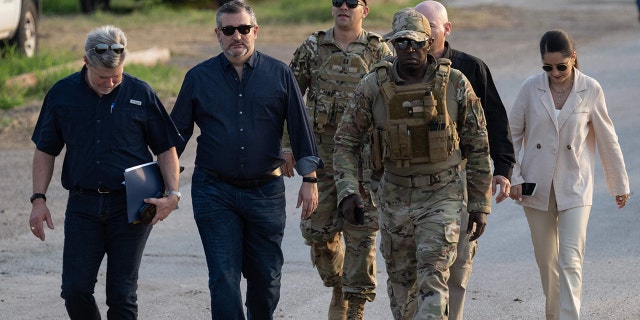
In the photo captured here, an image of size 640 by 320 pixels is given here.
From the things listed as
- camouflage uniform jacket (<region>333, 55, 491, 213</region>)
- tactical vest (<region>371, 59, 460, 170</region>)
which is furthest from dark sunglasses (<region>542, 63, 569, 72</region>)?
tactical vest (<region>371, 59, 460, 170</region>)

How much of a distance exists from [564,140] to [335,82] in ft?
4.58

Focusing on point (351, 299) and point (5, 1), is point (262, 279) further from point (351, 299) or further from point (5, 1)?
point (5, 1)

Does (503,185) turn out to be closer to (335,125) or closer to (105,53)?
(335,125)

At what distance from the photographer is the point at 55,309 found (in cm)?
800

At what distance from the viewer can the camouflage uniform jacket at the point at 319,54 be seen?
760 cm

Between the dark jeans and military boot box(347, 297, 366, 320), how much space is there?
5.07 feet

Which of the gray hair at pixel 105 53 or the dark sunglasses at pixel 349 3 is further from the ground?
the dark sunglasses at pixel 349 3

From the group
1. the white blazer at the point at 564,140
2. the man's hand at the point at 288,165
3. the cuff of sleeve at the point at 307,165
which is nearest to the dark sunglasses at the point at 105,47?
the cuff of sleeve at the point at 307,165

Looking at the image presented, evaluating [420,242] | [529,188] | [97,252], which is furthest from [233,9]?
[529,188]

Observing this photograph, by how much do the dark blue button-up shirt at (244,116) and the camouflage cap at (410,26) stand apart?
2.28 ft

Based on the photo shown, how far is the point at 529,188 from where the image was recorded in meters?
7.15

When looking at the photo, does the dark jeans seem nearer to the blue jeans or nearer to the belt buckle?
the belt buckle

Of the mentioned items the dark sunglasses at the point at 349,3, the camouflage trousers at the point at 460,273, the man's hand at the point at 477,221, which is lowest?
the camouflage trousers at the point at 460,273

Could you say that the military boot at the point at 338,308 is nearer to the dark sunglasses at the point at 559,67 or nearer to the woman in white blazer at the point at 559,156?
the woman in white blazer at the point at 559,156
